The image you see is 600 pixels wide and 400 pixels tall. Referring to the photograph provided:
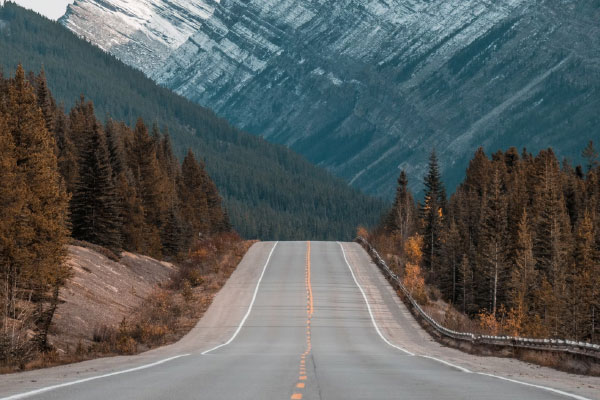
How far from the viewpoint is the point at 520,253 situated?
273 ft

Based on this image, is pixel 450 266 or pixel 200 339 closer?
pixel 200 339

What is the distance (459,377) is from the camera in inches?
769

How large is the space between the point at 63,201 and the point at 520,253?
57.4 m

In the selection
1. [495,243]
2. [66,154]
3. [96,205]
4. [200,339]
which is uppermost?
[66,154]

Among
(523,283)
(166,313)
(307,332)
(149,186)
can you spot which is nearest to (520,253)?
(523,283)

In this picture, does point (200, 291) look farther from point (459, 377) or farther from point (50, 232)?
point (459, 377)

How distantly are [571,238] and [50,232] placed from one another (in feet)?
200

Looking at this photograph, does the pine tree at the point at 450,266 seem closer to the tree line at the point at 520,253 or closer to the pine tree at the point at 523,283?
the tree line at the point at 520,253

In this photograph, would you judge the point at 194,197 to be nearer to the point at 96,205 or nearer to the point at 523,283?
the point at 96,205

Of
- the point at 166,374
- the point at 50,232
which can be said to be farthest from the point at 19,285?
the point at 166,374

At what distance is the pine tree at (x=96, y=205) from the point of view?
199ft

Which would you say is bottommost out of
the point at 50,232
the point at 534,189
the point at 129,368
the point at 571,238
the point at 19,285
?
the point at 129,368

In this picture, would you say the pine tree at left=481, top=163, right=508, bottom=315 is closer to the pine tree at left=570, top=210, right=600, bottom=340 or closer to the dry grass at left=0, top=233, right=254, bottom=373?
the pine tree at left=570, top=210, right=600, bottom=340

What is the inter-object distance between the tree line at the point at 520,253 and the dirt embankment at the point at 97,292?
24.1 meters
